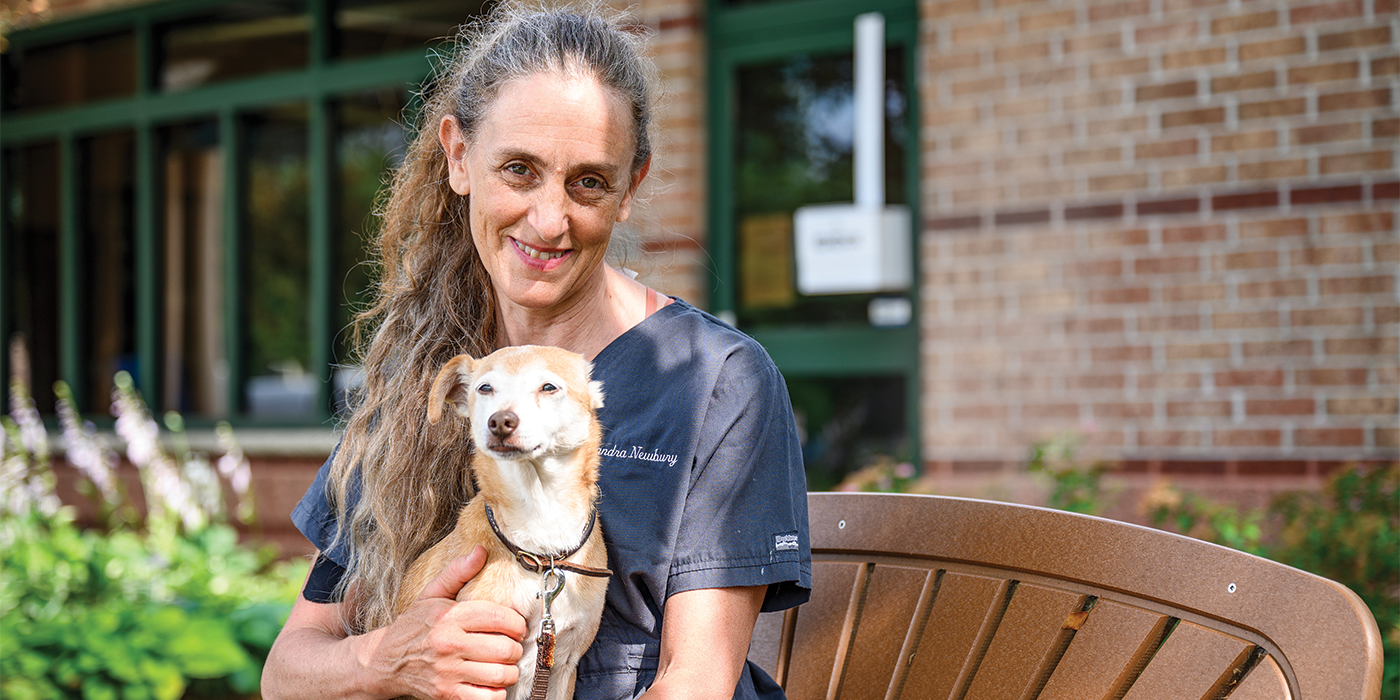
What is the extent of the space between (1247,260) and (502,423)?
12.5ft

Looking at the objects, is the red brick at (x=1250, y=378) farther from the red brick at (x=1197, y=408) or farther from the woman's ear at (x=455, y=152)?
the woman's ear at (x=455, y=152)

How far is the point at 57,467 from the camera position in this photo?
24.8ft

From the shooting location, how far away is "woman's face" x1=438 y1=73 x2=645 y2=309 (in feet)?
5.54

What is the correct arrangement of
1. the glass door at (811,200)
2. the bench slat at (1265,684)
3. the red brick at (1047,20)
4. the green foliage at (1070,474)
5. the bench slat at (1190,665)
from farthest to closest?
the glass door at (811,200)
the red brick at (1047,20)
the green foliage at (1070,474)
the bench slat at (1190,665)
the bench slat at (1265,684)

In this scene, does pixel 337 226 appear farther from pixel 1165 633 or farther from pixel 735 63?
pixel 1165 633

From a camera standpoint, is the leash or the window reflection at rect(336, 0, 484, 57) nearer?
the leash

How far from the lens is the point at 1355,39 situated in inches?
166

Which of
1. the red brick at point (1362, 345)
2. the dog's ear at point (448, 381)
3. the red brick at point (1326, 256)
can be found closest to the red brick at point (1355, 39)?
the red brick at point (1326, 256)

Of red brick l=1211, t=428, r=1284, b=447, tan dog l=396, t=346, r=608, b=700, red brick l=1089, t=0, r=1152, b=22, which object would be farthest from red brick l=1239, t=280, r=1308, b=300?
tan dog l=396, t=346, r=608, b=700

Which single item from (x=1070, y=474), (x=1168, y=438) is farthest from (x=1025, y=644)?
(x=1168, y=438)

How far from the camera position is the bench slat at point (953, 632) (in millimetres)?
2051

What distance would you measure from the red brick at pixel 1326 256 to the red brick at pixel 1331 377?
39 cm

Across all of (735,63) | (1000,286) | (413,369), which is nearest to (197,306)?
(735,63)

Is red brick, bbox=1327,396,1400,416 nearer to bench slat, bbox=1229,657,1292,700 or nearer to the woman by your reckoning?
bench slat, bbox=1229,657,1292,700
